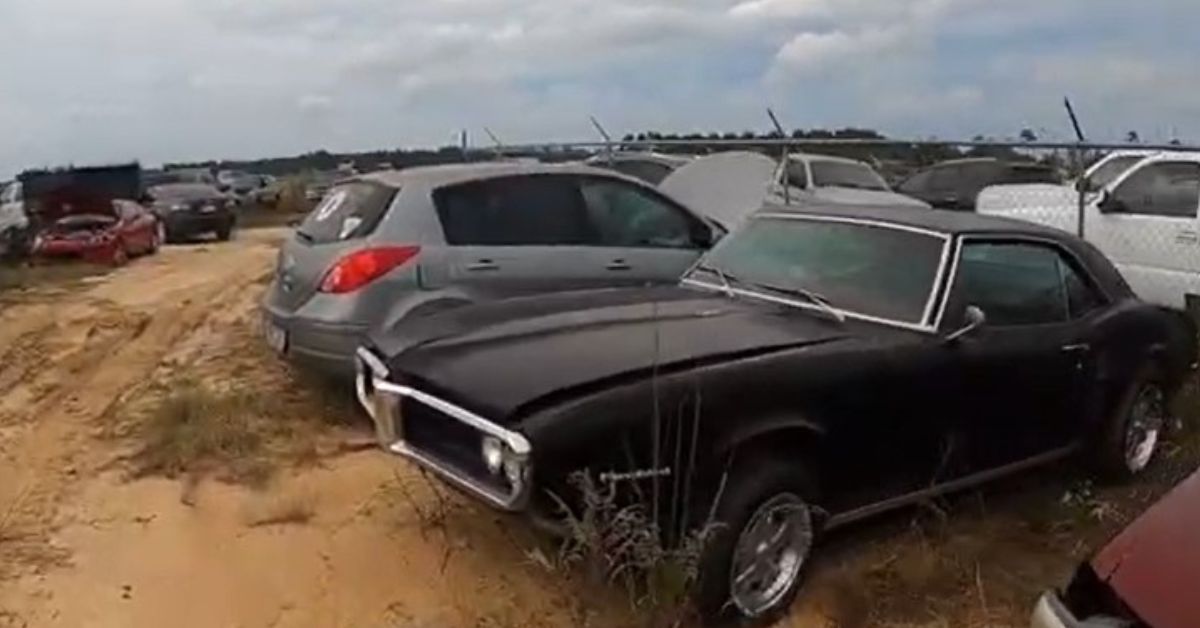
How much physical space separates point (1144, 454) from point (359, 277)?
14.3 feet

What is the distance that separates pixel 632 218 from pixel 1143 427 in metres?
3.35

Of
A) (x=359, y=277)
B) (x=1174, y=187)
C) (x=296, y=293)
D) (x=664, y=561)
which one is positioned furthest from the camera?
(x=1174, y=187)

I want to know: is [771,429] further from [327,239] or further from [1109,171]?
[1109,171]

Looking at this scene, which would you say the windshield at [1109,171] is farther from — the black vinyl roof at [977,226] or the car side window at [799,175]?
the black vinyl roof at [977,226]

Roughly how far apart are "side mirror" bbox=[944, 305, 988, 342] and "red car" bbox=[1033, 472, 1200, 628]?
2043 mm

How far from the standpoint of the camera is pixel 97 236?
1906cm

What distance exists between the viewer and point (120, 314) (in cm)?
1159

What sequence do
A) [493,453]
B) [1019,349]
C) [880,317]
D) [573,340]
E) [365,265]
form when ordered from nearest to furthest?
1. [493,453]
2. [573,340]
3. [880,317]
4. [1019,349]
5. [365,265]

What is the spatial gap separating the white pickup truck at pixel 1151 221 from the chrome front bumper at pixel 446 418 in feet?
22.9

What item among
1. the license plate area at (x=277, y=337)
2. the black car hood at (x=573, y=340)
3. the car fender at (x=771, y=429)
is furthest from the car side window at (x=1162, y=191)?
the license plate area at (x=277, y=337)

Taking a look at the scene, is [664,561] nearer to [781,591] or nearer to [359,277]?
[781,591]

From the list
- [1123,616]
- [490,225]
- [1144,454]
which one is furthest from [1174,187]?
[1123,616]

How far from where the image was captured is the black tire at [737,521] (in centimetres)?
404

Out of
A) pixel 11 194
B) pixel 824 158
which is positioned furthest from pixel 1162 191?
pixel 11 194
